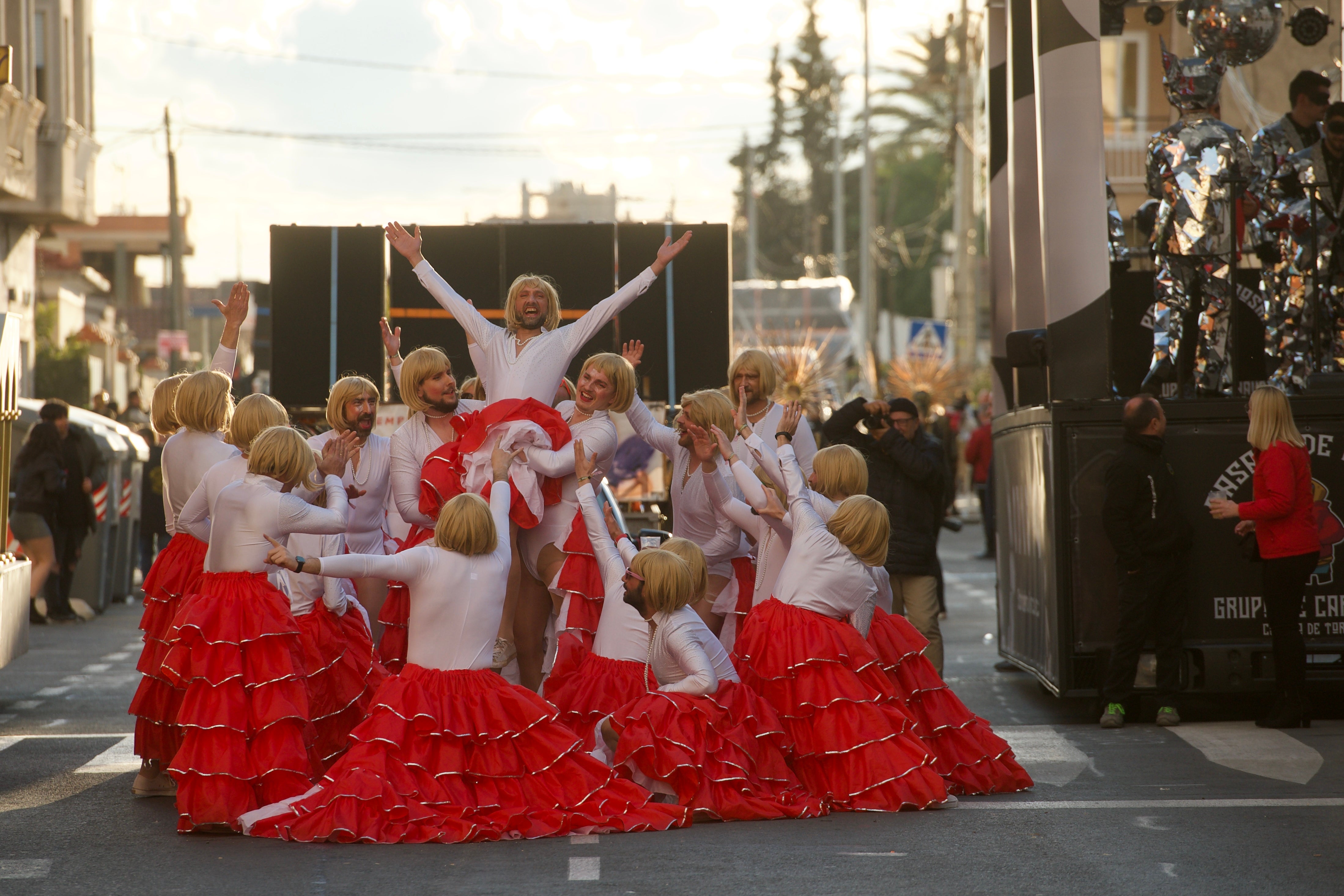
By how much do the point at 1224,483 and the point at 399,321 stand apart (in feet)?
21.5

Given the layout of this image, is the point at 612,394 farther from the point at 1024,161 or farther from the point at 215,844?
the point at 1024,161

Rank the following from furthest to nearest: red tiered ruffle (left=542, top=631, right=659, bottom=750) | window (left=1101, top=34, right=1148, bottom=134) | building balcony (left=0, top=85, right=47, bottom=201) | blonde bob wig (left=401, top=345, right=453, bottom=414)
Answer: window (left=1101, top=34, right=1148, bottom=134)
building balcony (left=0, top=85, right=47, bottom=201)
blonde bob wig (left=401, top=345, right=453, bottom=414)
red tiered ruffle (left=542, top=631, right=659, bottom=750)

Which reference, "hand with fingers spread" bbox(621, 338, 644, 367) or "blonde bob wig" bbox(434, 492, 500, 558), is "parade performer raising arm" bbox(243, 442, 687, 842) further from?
"hand with fingers spread" bbox(621, 338, 644, 367)

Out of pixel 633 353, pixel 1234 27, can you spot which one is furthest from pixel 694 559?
pixel 1234 27

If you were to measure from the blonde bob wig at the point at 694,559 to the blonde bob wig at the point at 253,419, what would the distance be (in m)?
1.81

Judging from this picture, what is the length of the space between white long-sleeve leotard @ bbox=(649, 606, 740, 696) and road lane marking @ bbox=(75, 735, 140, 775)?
262 cm

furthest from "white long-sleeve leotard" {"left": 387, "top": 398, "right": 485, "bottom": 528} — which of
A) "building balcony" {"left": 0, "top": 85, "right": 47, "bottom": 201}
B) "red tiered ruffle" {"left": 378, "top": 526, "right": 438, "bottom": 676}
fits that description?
"building balcony" {"left": 0, "top": 85, "right": 47, "bottom": 201}

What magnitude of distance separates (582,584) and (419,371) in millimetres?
1343

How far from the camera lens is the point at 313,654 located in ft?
23.9

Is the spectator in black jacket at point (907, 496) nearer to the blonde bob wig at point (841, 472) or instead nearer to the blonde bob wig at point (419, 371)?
the blonde bob wig at point (841, 472)

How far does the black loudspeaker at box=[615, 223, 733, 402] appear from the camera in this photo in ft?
42.0

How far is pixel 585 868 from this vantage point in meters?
6.02

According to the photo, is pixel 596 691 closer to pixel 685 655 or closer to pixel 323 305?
pixel 685 655

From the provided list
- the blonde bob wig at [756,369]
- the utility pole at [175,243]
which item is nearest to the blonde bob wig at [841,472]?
the blonde bob wig at [756,369]
